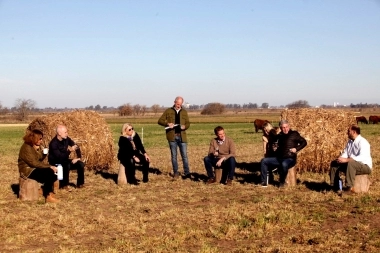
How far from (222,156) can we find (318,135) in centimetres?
346

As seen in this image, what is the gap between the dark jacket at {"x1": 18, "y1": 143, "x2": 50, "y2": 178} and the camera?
32.9 ft

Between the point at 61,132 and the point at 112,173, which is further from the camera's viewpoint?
the point at 112,173

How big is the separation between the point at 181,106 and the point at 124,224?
6.08 metres

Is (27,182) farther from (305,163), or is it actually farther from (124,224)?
(305,163)

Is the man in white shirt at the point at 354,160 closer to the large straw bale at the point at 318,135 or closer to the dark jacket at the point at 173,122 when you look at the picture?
the large straw bale at the point at 318,135

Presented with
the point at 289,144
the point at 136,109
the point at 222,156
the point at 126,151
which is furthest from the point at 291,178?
the point at 136,109

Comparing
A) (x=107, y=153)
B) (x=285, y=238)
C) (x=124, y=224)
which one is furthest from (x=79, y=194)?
(x=285, y=238)

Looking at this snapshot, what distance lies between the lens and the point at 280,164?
454 inches

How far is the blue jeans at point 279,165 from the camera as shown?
11.4m

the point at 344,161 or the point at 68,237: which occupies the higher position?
the point at 344,161

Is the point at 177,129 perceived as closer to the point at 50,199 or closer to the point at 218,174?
the point at 218,174

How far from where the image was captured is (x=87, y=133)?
15.6 m

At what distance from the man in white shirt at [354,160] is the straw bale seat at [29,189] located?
646cm

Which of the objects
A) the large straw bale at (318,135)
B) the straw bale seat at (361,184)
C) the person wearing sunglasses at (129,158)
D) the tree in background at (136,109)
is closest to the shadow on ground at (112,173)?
the person wearing sunglasses at (129,158)
